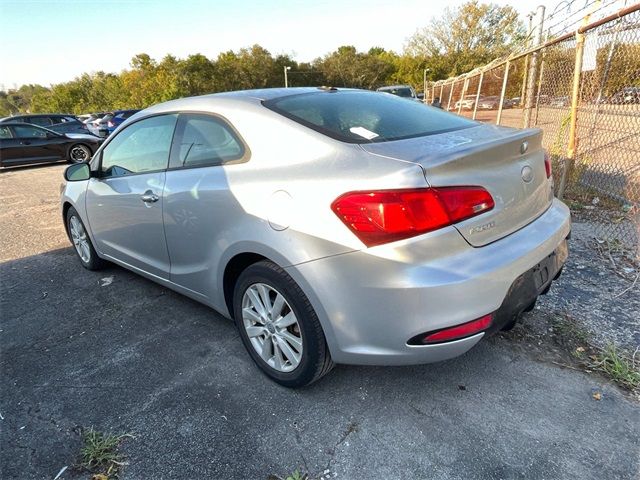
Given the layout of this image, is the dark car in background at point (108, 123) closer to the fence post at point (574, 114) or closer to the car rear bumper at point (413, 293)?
the fence post at point (574, 114)

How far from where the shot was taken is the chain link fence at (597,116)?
4.23 metres

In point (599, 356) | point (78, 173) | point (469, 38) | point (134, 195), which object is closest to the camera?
point (599, 356)

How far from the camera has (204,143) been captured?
265cm

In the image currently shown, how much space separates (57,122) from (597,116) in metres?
15.5

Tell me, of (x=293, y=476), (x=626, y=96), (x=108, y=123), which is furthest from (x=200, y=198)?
(x=108, y=123)

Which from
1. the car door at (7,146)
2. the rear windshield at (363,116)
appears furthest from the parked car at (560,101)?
the car door at (7,146)

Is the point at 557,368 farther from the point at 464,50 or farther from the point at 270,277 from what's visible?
the point at 464,50

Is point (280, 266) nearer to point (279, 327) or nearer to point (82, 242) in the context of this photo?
point (279, 327)

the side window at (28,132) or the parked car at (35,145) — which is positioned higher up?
the side window at (28,132)

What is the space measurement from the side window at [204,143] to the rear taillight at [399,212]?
86cm

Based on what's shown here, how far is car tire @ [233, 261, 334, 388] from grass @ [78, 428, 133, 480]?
0.78 meters

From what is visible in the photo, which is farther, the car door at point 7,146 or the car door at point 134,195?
the car door at point 7,146

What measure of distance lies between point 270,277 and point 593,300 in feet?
7.94

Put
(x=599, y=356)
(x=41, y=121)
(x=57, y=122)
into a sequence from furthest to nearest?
1. (x=57, y=122)
2. (x=41, y=121)
3. (x=599, y=356)
